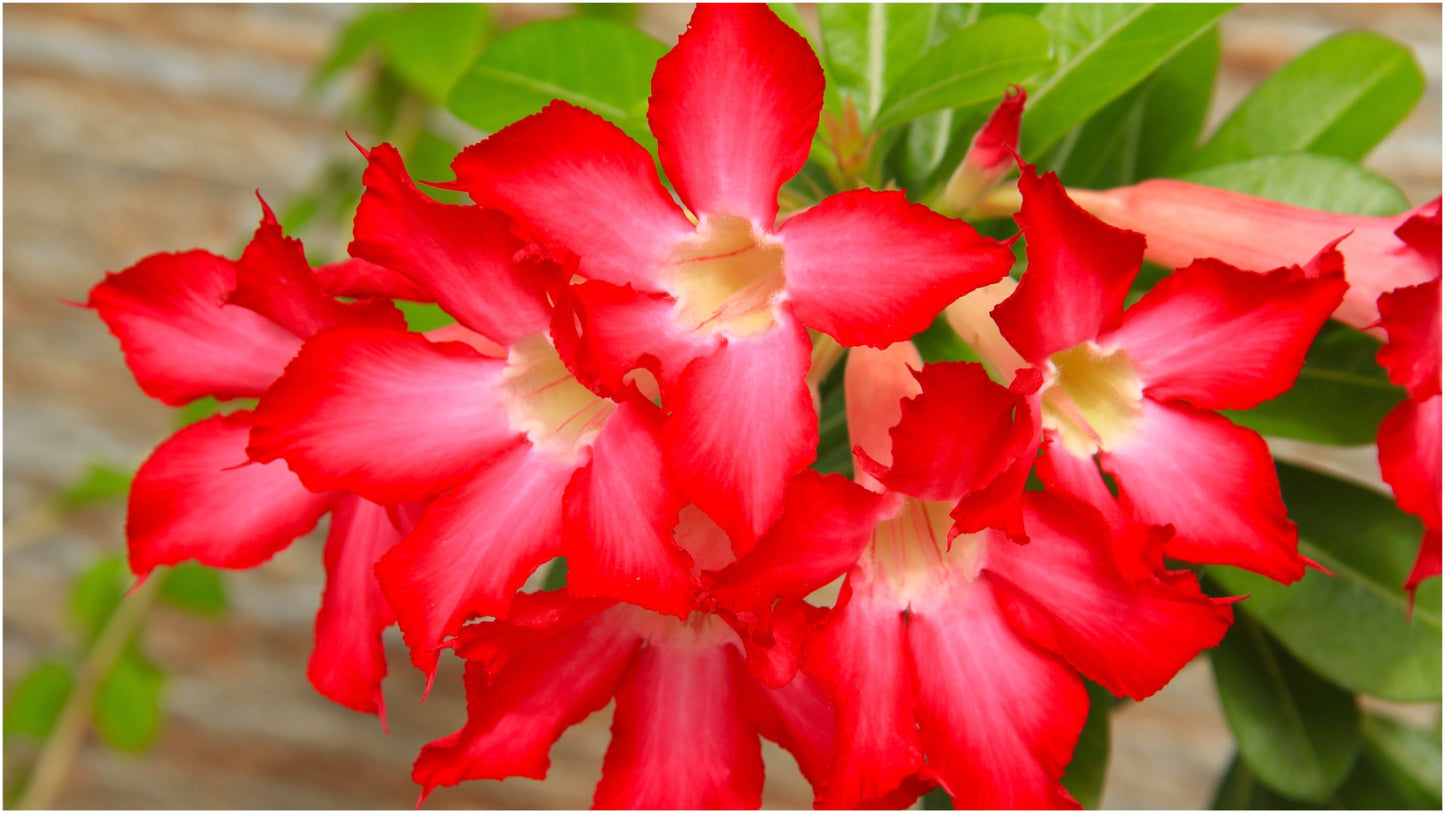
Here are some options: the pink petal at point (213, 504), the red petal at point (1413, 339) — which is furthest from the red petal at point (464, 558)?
the red petal at point (1413, 339)

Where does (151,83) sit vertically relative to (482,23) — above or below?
below

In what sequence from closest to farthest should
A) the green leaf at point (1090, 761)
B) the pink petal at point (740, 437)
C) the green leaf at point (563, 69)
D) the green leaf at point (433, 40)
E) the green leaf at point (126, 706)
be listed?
the pink petal at point (740, 437) → the green leaf at point (563, 69) → the green leaf at point (1090, 761) → the green leaf at point (433, 40) → the green leaf at point (126, 706)

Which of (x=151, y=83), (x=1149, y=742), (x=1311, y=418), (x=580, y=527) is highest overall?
(x=580, y=527)

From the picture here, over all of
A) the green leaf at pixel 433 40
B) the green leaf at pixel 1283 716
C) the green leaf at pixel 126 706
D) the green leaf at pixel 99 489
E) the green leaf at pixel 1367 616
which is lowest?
the green leaf at pixel 126 706

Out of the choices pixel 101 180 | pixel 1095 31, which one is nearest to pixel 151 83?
pixel 101 180

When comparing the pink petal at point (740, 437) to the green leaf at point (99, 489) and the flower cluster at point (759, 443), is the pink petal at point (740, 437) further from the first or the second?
the green leaf at point (99, 489)

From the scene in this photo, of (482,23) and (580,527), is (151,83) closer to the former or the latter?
(482,23)
